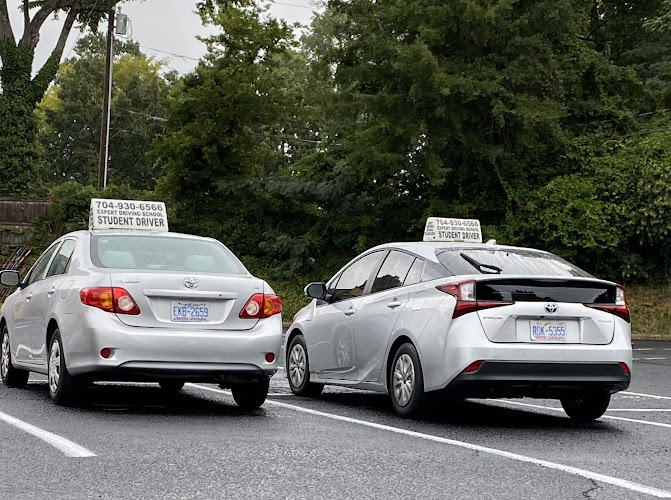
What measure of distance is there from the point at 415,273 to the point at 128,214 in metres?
4.95

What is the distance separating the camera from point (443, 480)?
648cm

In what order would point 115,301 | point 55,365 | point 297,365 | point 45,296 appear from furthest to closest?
1. point 297,365
2. point 45,296
3. point 55,365
4. point 115,301

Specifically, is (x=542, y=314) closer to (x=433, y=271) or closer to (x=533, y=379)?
(x=533, y=379)

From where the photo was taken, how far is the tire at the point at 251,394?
33.0 feet

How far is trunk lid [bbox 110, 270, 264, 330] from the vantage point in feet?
30.4

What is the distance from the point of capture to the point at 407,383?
31.5ft

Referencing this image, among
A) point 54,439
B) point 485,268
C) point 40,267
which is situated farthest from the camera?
point 40,267

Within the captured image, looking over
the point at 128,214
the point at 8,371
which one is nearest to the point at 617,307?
the point at 8,371

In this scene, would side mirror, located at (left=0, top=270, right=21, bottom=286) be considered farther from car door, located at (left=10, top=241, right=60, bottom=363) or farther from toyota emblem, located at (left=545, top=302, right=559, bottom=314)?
toyota emblem, located at (left=545, top=302, right=559, bottom=314)

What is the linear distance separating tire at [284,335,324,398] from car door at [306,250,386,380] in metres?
0.15

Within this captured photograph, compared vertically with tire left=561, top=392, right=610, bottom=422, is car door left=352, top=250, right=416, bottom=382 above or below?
above

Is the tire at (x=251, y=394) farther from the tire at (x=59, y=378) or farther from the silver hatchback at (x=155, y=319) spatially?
the tire at (x=59, y=378)

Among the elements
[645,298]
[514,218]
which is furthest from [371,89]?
[645,298]

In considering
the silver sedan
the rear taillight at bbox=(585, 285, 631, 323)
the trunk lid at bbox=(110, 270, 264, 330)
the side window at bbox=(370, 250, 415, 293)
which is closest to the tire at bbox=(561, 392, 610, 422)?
the silver sedan
